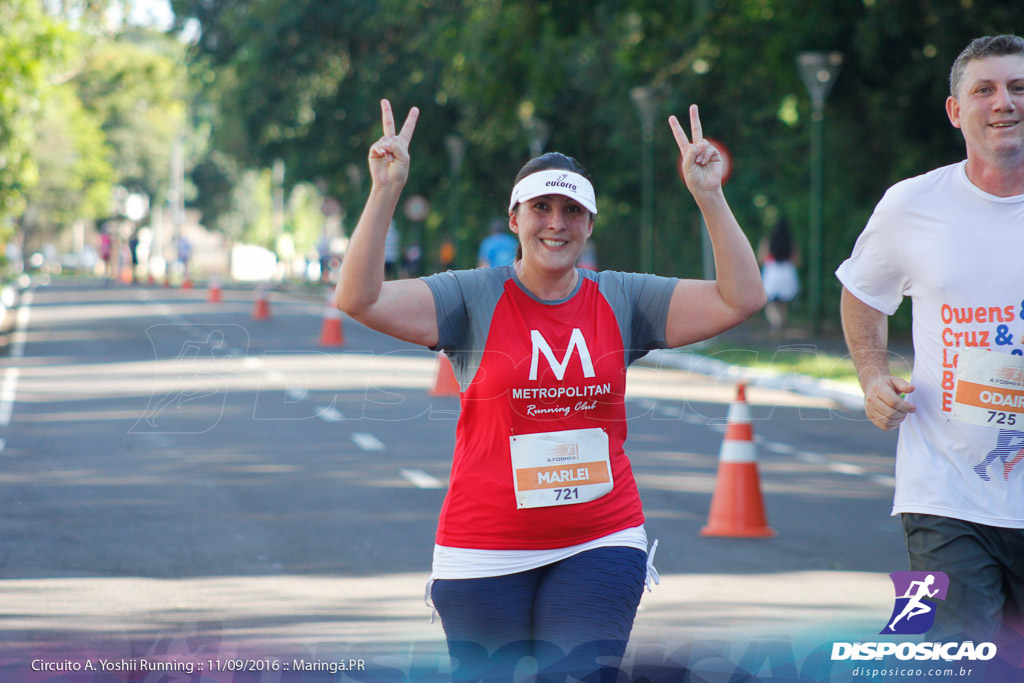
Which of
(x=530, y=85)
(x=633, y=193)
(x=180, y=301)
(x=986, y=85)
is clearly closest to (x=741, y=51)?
(x=530, y=85)

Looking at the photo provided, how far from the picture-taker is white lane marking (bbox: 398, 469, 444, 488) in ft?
37.3

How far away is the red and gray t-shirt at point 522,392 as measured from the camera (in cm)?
410

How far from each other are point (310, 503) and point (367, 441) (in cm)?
354

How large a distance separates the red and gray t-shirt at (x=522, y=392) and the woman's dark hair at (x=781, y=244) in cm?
2232

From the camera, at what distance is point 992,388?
4.24 m

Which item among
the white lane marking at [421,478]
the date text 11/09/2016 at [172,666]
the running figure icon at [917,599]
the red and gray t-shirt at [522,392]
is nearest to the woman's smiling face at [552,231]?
the red and gray t-shirt at [522,392]

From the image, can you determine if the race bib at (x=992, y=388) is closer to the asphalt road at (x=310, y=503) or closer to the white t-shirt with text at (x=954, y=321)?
the white t-shirt with text at (x=954, y=321)

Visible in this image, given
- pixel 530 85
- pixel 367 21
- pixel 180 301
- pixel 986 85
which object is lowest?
pixel 180 301

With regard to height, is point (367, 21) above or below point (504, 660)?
above

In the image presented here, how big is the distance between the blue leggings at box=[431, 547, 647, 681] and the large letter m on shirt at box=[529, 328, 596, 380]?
487mm

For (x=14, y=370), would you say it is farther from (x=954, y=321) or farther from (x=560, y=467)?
(x=954, y=321)

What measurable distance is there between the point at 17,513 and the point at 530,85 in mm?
22759

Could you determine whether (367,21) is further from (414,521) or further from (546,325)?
(546,325)

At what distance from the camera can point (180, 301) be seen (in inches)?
1571
